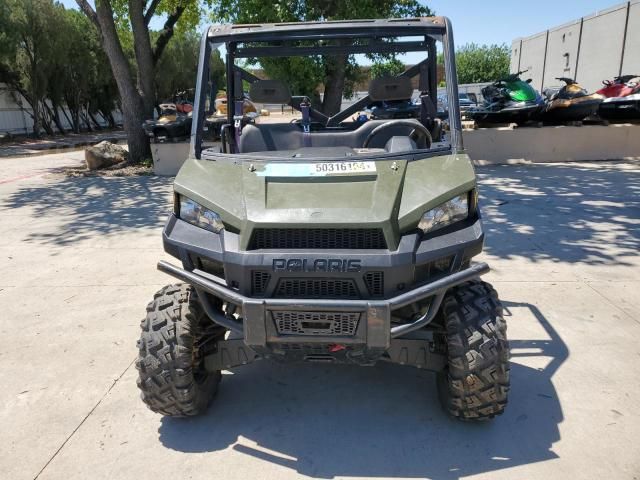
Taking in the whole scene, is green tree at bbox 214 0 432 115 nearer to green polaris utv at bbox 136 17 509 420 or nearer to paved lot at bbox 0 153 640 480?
paved lot at bbox 0 153 640 480

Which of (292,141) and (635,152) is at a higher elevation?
(292,141)

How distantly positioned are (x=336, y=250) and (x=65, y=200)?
8137mm

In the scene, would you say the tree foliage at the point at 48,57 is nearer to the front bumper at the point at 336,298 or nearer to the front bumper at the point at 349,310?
the front bumper at the point at 336,298

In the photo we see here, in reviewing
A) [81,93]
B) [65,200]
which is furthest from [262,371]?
[81,93]

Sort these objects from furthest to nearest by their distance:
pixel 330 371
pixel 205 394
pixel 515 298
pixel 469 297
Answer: pixel 515 298, pixel 330 371, pixel 205 394, pixel 469 297

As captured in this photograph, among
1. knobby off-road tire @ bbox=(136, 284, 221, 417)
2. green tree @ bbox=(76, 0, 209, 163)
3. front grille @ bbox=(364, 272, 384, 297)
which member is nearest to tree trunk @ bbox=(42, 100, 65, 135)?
green tree @ bbox=(76, 0, 209, 163)

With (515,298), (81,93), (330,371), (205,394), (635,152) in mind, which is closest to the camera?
(205,394)

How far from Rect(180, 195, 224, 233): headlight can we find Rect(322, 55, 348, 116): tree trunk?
911 cm

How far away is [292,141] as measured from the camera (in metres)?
3.82

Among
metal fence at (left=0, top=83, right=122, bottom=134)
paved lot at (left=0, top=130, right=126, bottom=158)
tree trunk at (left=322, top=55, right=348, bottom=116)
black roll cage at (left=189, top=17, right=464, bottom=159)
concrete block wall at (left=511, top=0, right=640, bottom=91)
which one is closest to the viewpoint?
black roll cage at (left=189, top=17, right=464, bottom=159)

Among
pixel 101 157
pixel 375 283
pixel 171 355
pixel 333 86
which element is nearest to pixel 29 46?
pixel 101 157

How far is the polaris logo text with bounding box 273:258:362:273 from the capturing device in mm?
2342

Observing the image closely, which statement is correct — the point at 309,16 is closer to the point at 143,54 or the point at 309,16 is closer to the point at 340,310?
the point at 143,54

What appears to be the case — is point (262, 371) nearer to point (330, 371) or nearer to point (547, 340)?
point (330, 371)
